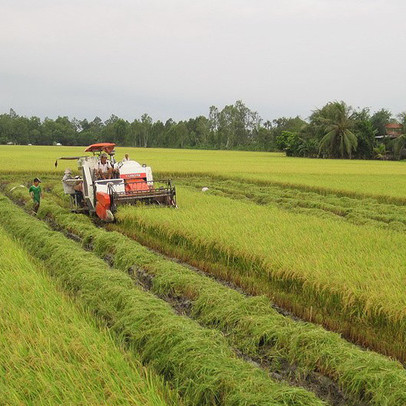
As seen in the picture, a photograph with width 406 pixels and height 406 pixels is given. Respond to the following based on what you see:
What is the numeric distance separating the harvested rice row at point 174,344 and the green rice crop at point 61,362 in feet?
0.77

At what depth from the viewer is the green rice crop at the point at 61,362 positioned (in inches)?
122

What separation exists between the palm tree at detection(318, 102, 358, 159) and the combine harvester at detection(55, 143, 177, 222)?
41.3 m

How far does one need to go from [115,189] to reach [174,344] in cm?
781

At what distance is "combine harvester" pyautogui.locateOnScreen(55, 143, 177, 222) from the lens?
11109 millimetres

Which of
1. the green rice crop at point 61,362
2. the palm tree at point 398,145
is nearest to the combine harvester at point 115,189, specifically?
the green rice crop at point 61,362

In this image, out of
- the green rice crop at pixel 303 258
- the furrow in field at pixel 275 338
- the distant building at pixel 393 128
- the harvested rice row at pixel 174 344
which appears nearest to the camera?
the harvested rice row at pixel 174 344

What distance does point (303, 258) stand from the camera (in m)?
6.51

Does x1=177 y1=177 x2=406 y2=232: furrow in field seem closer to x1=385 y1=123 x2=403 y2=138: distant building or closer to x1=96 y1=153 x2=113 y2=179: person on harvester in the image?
x1=96 y1=153 x2=113 y2=179: person on harvester

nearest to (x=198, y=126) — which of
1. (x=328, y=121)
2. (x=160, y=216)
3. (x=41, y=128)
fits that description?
(x=41, y=128)

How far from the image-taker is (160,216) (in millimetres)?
9969

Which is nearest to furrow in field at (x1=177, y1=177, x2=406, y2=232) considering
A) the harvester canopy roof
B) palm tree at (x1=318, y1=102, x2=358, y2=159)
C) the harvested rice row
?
the harvester canopy roof

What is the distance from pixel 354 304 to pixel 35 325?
132 inches

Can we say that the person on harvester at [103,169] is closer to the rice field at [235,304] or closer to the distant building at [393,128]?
the rice field at [235,304]

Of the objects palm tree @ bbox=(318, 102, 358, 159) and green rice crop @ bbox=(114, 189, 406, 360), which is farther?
palm tree @ bbox=(318, 102, 358, 159)
